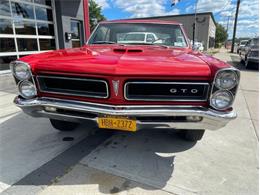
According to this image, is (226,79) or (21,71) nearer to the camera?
(226,79)

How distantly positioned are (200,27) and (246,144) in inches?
1508

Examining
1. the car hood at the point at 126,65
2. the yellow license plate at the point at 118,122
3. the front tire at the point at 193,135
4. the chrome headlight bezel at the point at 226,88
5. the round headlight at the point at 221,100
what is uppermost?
the car hood at the point at 126,65

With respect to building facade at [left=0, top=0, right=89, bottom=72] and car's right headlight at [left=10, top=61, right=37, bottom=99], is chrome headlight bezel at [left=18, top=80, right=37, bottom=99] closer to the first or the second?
car's right headlight at [left=10, top=61, right=37, bottom=99]

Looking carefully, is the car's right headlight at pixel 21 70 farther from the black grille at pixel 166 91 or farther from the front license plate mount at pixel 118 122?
the black grille at pixel 166 91

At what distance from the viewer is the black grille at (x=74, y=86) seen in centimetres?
220

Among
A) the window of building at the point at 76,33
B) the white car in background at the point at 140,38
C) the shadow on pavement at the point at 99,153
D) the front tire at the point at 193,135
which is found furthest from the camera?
the window of building at the point at 76,33

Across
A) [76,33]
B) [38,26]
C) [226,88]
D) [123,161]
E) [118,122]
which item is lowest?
[123,161]

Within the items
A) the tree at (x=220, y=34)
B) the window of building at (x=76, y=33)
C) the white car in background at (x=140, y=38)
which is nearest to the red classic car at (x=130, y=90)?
the white car in background at (x=140, y=38)

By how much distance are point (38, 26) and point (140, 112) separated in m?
8.47

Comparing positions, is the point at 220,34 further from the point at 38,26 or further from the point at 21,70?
the point at 21,70

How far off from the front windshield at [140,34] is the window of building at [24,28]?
5382 millimetres

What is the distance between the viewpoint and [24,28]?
8258 millimetres

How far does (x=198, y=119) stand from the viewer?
214cm

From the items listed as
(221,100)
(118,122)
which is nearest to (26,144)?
(118,122)
